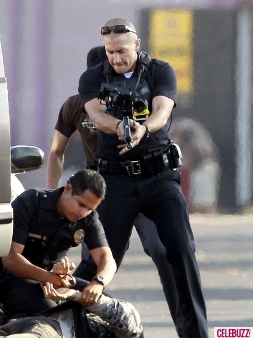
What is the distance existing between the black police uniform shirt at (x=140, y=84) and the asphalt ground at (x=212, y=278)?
120 cm

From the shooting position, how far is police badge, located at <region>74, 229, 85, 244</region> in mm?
5664

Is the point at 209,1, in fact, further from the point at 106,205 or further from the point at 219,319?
the point at 106,205

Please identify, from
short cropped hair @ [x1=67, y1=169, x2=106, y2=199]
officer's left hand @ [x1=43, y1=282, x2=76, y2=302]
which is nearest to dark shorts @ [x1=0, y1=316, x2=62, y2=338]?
officer's left hand @ [x1=43, y1=282, x2=76, y2=302]

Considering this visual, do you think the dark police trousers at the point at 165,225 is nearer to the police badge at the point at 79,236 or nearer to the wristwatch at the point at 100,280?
the police badge at the point at 79,236

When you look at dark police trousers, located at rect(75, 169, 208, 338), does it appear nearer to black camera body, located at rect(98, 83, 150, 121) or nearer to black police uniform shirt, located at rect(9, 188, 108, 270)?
black camera body, located at rect(98, 83, 150, 121)

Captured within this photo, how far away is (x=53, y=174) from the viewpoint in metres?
6.96

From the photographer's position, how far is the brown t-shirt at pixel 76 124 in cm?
663

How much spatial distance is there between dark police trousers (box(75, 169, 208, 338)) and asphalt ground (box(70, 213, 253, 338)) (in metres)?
0.64

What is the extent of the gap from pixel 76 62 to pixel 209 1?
1179 millimetres

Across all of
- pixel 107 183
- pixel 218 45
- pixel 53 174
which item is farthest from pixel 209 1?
pixel 107 183

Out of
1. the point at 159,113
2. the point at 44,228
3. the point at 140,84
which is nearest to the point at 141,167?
the point at 159,113

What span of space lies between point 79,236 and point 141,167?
0.60m

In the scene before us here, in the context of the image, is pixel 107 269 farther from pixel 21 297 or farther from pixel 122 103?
pixel 122 103

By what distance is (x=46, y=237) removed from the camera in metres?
5.62
